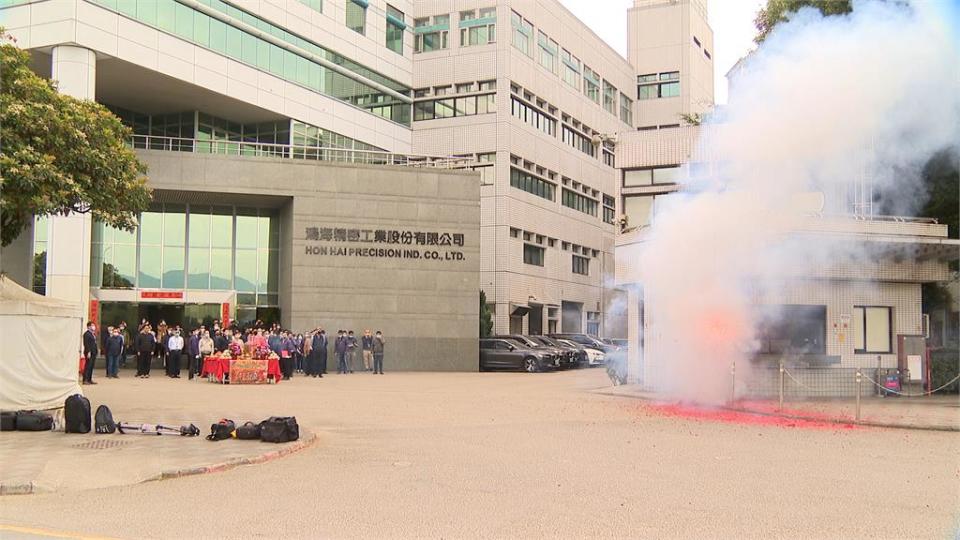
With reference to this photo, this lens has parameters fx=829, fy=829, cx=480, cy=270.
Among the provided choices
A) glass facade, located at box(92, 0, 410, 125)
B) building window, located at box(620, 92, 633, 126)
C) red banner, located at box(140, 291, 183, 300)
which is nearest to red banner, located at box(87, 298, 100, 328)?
red banner, located at box(140, 291, 183, 300)

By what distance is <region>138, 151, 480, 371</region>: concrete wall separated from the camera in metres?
31.8

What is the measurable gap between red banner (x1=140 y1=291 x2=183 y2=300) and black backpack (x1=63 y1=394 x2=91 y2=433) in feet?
68.8

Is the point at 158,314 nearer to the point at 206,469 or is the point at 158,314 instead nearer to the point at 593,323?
the point at 206,469

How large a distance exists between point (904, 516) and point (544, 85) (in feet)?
148

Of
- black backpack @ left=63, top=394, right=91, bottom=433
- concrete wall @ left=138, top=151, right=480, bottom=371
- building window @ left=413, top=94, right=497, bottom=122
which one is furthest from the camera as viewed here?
building window @ left=413, top=94, right=497, bottom=122

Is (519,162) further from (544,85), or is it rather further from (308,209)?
(308,209)

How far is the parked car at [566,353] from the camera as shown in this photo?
34.3 meters

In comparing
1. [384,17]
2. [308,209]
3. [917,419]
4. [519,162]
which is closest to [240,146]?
[308,209]

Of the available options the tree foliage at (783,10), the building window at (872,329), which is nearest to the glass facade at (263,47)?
the tree foliage at (783,10)

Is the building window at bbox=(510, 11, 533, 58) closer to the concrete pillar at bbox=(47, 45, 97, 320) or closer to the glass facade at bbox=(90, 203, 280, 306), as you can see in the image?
the glass facade at bbox=(90, 203, 280, 306)

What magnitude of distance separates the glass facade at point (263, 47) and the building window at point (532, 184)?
7.50 metres

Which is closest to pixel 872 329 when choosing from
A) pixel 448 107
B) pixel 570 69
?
pixel 448 107

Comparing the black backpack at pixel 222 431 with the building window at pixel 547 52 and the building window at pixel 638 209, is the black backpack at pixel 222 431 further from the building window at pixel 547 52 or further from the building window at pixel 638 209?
the building window at pixel 547 52

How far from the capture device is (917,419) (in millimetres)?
14828
